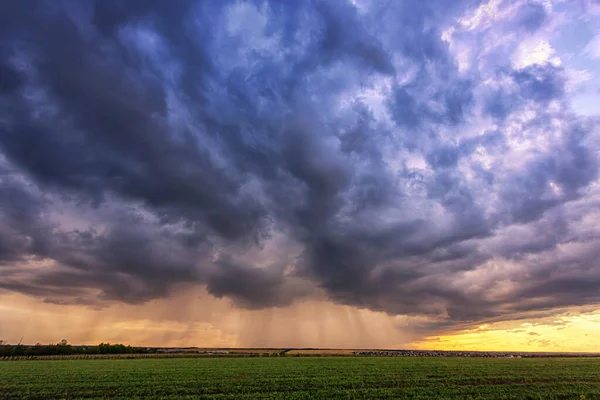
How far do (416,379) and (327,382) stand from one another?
14.0 meters

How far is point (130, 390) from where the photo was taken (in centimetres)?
4025

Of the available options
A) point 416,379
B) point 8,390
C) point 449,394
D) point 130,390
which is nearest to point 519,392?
point 449,394

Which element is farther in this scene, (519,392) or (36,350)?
(36,350)

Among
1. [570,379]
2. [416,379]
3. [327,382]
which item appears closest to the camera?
[327,382]

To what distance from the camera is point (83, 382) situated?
47.1 meters

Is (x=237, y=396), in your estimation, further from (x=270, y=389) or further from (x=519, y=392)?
(x=519, y=392)

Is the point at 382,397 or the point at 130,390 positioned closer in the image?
the point at 382,397

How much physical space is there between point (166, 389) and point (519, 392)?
41740 millimetres

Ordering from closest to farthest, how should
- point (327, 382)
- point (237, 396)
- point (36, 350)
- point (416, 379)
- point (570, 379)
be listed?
point (237, 396) < point (327, 382) < point (416, 379) < point (570, 379) < point (36, 350)

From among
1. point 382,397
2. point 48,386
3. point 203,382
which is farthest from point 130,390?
point 382,397

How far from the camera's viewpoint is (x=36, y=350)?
488ft

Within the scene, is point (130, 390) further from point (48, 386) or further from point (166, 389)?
point (48, 386)

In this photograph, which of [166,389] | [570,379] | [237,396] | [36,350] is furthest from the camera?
[36,350]

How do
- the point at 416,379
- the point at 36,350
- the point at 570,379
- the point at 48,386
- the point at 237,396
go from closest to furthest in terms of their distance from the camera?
the point at 237,396 < the point at 48,386 < the point at 416,379 < the point at 570,379 < the point at 36,350
